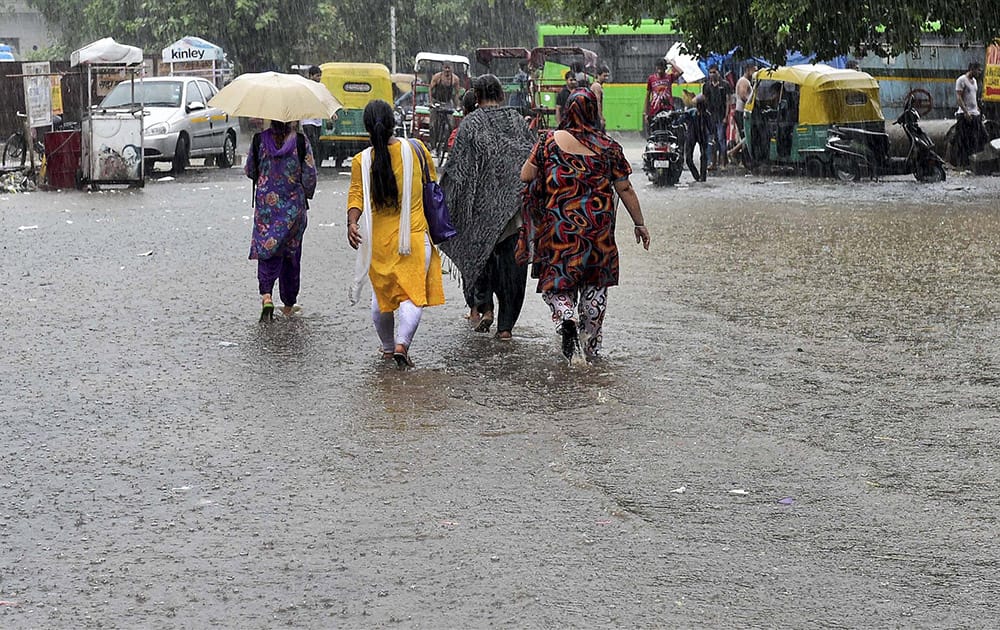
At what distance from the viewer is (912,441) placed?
684 cm

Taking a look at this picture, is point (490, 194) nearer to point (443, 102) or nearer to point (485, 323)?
point (485, 323)

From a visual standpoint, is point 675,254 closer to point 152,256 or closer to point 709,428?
point 152,256

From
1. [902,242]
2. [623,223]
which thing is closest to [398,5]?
[623,223]

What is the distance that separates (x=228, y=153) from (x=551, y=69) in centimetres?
1679

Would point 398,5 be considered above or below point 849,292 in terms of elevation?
above

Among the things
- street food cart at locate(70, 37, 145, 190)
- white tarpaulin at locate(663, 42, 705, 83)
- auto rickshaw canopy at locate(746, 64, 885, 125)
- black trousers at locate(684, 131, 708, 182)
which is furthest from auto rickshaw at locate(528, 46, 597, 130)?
street food cart at locate(70, 37, 145, 190)

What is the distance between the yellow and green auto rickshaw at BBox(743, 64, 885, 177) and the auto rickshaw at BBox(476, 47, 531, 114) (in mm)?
6421

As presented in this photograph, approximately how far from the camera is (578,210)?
8766mm

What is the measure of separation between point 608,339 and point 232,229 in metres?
8.17

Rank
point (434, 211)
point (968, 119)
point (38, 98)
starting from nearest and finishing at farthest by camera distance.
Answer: point (434, 211) → point (38, 98) → point (968, 119)

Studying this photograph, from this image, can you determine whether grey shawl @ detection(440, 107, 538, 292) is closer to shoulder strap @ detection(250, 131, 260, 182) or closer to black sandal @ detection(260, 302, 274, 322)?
black sandal @ detection(260, 302, 274, 322)

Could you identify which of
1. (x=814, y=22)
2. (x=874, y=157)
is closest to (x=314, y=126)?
(x=814, y=22)

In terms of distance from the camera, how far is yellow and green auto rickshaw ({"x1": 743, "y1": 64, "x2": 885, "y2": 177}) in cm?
2455

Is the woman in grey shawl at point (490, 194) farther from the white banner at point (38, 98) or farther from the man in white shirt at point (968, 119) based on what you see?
the man in white shirt at point (968, 119)
